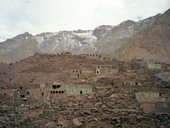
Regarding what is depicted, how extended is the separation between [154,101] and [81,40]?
12750cm

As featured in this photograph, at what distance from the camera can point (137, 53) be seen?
102500 mm

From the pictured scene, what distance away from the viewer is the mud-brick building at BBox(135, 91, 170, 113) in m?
52.7

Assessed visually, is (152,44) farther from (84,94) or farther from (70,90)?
(70,90)

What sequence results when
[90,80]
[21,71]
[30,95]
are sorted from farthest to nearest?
[21,71] < [90,80] < [30,95]

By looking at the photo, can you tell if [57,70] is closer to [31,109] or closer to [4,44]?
[31,109]

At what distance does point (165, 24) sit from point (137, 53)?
1798 centimetres

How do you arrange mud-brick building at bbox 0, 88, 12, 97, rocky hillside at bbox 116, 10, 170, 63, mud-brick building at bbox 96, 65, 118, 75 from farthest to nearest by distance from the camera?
rocky hillside at bbox 116, 10, 170, 63 < mud-brick building at bbox 96, 65, 118, 75 < mud-brick building at bbox 0, 88, 12, 97

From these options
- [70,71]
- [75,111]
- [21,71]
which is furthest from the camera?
[21,71]

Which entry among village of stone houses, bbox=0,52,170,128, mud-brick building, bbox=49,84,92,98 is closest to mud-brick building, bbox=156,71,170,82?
village of stone houses, bbox=0,52,170,128

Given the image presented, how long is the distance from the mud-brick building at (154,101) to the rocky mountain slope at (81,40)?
287ft

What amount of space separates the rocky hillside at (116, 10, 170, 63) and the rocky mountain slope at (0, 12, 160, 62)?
105 feet

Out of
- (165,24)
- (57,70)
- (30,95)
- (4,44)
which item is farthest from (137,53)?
(4,44)

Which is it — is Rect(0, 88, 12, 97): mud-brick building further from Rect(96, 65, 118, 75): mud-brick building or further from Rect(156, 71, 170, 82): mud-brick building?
Rect(156, 71, 170, 82): mud-brick building

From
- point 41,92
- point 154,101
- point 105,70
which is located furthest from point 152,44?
point 154,101
